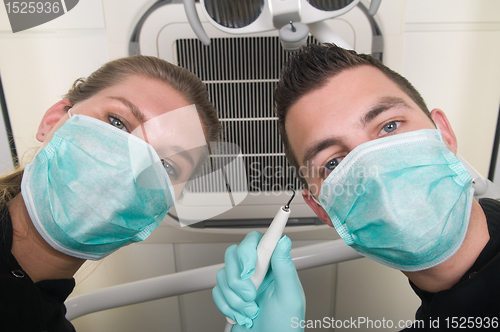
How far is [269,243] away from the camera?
0.72m

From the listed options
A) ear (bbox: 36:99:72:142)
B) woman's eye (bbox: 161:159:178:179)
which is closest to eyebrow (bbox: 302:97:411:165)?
woman's eye (bbox: 161:159:178:179)

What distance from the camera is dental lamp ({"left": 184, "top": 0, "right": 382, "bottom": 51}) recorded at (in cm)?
79

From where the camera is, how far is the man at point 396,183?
2.19 feet

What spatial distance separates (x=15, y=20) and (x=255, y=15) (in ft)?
2.97

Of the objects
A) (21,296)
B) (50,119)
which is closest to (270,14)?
(50,119)

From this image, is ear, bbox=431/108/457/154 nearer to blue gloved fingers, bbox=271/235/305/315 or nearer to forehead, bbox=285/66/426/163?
forehead, bbox=285/66/426/163

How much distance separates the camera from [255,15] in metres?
0.83

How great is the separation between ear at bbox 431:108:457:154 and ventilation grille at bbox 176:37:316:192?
18.1 inches

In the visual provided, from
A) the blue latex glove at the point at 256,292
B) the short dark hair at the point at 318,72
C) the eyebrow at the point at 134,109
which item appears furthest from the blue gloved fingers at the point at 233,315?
the eyebrow at the point at 134,109

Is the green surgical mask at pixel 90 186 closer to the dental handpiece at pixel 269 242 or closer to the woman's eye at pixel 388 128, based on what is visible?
the dental handpiece at pixel 269 242

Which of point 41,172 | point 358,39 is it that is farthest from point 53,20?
point 358,39

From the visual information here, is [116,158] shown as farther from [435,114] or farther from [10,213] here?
[435,114]

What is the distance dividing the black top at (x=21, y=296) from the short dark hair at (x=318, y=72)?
2.45ft

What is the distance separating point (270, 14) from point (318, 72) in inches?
7.8
